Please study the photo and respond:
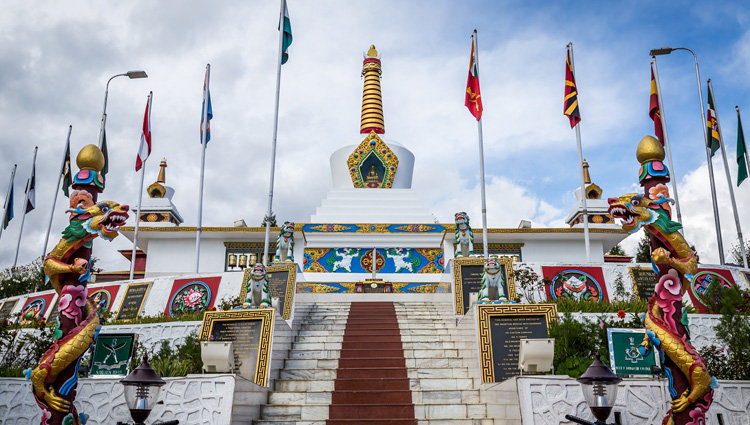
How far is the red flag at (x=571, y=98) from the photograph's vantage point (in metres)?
16.8

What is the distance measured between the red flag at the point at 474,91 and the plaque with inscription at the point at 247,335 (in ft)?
27.5

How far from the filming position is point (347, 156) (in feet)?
83.1

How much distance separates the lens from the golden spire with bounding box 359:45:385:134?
28.0 m

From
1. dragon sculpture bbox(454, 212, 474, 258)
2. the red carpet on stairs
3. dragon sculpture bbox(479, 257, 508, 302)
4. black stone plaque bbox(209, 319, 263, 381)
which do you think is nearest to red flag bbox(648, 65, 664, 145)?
dragon sculpture bbox(454, 212, 474, 258)

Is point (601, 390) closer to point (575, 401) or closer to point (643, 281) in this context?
point (575, 401)

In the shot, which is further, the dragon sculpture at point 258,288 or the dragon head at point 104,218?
the dragon sculpture at point 258,288

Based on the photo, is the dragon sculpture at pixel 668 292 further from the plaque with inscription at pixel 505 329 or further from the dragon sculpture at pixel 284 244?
the dragon sculpture at pixel 284 244

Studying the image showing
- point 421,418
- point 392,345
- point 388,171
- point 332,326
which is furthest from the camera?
point 388,171

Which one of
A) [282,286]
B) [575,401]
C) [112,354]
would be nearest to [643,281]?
[575,401]

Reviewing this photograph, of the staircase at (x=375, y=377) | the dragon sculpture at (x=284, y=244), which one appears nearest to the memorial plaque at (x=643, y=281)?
the staircase at (x=375, y=377)

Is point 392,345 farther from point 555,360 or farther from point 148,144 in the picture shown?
point 148,144

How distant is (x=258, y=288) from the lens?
11.7 m

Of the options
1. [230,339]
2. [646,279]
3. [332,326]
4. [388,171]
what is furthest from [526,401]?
[388,171]

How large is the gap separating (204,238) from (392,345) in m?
11.4
